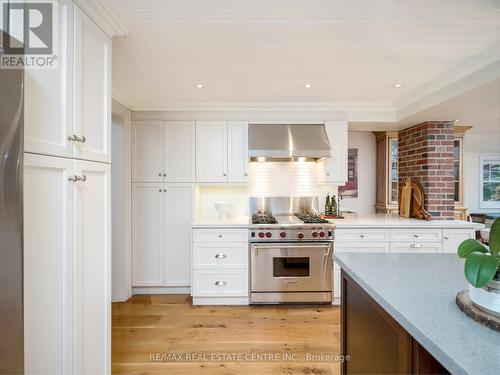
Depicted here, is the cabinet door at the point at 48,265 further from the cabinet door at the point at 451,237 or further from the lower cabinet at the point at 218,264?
the cabinet door at the point at 451,237

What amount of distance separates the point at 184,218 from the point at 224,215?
20.1 inches

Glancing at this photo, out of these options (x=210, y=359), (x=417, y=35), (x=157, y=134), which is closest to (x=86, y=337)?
(x=210, y=359)

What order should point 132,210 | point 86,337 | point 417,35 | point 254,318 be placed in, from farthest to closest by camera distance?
point 132,210
point 254,318
point 417,35
point 86,337

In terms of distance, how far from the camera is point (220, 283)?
301cm

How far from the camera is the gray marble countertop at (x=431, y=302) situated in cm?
66

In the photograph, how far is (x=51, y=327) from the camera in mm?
1174

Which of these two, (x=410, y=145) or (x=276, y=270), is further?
(x=410, y=145)

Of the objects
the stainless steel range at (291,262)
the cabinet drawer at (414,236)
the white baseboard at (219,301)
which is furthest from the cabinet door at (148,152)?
the cabinet drawer at (414,236)

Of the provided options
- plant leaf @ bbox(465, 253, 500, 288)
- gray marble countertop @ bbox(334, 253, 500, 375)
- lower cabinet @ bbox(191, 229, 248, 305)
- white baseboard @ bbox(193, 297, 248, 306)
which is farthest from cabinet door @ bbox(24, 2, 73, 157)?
white baseboard @ bbox(193, 297, 248, 306)

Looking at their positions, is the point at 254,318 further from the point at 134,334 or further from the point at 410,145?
the point at 410,145

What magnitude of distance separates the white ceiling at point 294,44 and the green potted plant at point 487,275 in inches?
56.2

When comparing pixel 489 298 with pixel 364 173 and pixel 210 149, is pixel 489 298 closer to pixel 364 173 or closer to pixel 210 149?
pixel 210 149

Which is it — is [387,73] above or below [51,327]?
above

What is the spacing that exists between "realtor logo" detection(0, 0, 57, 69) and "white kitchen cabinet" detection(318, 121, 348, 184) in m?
2.81
